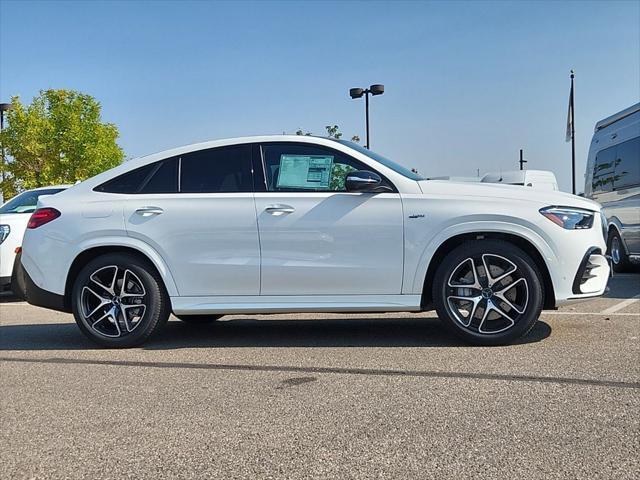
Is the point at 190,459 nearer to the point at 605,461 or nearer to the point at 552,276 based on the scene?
the point at 605,461

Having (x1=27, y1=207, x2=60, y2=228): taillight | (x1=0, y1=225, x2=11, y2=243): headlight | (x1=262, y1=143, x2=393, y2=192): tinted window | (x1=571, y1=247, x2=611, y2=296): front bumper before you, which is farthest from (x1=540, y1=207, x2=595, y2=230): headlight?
(x1=0, y1=225, x2=11, y2=243): headlight

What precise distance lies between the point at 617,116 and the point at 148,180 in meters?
8.53

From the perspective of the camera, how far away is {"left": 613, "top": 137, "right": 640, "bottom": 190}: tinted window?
9.96 meters

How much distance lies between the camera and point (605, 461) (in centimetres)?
274

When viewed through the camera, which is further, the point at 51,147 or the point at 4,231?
the point at 51,147

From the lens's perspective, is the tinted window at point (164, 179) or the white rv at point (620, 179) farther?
the white rv at point (620, 179)

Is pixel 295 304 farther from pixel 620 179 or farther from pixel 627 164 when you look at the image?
pixel 620 179

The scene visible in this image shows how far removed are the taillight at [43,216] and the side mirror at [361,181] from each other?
2443 mm

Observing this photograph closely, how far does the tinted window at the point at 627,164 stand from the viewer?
9961 mm

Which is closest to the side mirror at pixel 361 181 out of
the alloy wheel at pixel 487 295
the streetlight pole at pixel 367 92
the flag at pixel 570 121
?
the alloy wheel at pixel 487 295

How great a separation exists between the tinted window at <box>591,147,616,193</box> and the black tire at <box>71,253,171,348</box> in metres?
8.48

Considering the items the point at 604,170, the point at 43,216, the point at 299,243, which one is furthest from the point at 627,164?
the point at 43,216

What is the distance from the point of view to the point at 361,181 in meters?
4.98

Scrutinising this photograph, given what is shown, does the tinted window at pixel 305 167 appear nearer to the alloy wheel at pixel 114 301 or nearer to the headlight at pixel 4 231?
the alloy wheel at pixel 114 301
